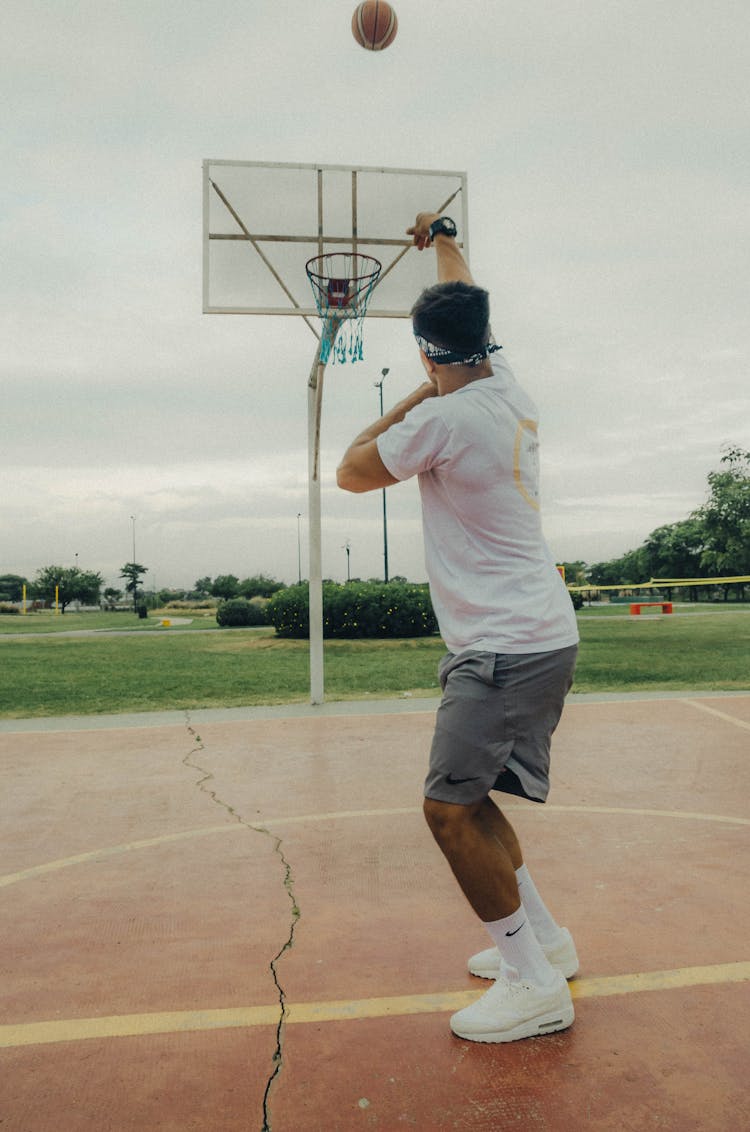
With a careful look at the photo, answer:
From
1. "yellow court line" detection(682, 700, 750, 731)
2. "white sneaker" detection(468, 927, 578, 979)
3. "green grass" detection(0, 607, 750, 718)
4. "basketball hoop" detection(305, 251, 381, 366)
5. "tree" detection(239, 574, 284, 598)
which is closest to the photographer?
"white sneaker" detection(468, 927, 578, 979)

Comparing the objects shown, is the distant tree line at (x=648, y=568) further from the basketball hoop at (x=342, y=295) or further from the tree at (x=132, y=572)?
the basketball hoop at (x=342, y=295)

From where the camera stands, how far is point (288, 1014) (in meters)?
2.66

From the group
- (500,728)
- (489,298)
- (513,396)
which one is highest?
(489,298)

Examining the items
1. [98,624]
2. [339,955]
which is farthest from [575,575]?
[339,955]

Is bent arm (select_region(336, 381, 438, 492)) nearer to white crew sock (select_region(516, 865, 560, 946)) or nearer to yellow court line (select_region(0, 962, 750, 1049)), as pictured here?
white crew sock (select_region(516, 865, 560, 946))

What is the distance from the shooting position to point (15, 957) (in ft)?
10.3

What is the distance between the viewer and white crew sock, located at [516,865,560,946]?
9.02 ft

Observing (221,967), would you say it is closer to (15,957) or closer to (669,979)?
(15,957)

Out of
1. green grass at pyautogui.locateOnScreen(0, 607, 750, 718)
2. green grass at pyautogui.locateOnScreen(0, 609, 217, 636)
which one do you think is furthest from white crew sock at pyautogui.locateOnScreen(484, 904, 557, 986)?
green grass at pyautogui.locateOnScreen(0, 609, 217, 636)

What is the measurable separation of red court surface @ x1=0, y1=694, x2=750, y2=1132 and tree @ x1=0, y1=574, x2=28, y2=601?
285 ft

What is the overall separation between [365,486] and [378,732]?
204 inches

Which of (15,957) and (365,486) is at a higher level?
(365,486)

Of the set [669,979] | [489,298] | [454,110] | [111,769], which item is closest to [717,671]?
[454,110]

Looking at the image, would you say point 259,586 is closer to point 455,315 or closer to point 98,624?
point 98,624
